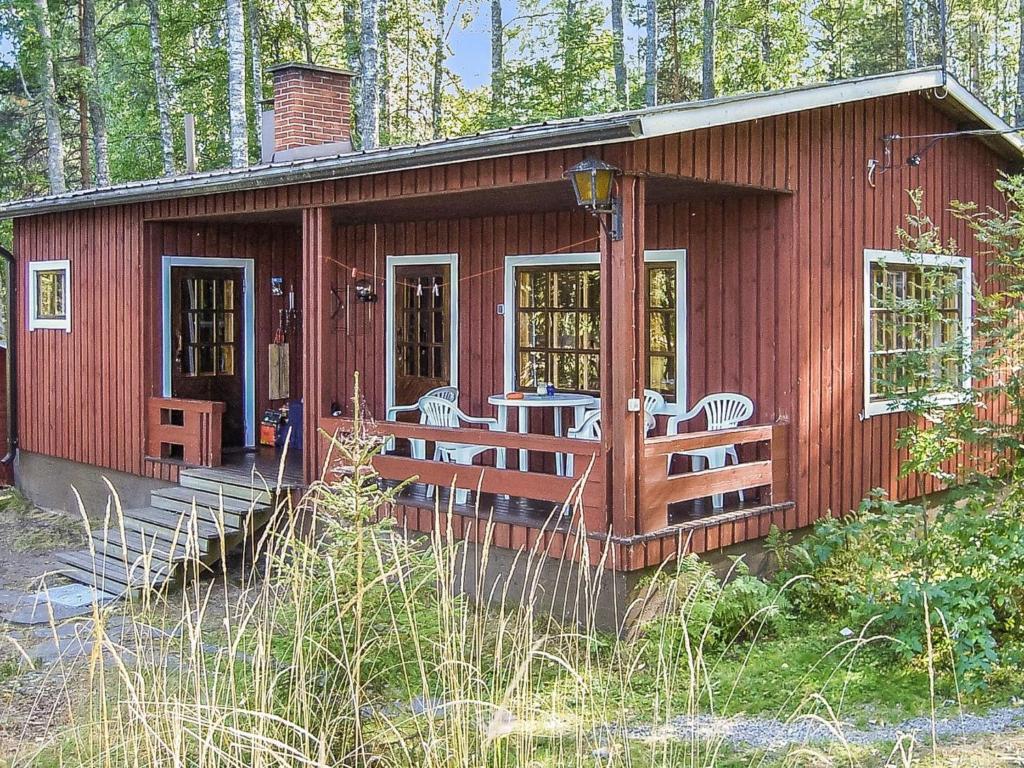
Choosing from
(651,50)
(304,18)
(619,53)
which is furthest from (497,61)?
(651,50)

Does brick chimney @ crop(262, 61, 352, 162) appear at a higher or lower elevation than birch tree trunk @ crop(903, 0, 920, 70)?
lower

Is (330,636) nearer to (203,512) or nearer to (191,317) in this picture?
→ (203,512)

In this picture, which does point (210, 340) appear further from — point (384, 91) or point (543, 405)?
point (384, 91)

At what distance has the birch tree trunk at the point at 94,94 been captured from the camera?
1947 centimetres

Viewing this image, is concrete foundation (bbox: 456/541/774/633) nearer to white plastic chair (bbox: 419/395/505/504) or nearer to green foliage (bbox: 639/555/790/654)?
green foliage (bbox: 639/555/790/654)

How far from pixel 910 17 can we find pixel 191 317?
15.5 meters

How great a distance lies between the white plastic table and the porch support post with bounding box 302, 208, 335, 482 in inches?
50.9

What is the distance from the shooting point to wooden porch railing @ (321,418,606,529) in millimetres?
6367

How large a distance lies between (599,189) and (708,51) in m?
17.8

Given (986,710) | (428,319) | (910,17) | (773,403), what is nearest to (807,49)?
(910,17)

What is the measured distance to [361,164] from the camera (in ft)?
23.8

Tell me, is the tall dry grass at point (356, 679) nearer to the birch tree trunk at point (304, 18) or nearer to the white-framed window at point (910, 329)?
the white-framed window at point (910, 329)

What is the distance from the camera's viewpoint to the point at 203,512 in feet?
27.6

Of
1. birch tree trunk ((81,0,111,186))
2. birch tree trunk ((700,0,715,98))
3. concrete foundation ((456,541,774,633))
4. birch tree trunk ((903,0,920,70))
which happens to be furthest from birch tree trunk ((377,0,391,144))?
concrete foundation ((456,541,774,633))
